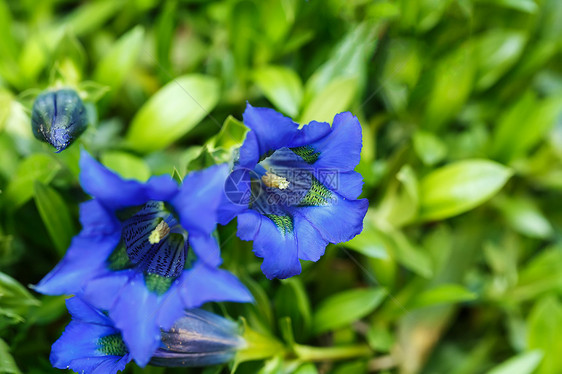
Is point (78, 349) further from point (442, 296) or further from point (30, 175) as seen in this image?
point (442, 296)

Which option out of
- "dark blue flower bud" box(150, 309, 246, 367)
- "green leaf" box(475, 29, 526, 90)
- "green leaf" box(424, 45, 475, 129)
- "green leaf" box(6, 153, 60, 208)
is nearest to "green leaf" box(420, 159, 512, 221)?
"green leaf" box(424, 45, 475, 129)

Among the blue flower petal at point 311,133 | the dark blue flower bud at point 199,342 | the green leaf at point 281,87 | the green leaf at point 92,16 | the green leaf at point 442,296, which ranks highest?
the green leaf at point 92,16

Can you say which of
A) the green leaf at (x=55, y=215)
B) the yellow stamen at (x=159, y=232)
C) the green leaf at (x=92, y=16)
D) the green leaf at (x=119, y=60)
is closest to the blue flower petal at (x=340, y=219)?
the yellow stamen at (x=159, y=232)

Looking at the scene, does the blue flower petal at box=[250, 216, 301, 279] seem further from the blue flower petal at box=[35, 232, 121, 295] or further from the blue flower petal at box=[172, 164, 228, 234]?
the blue flower petal at box=[35, 232, 121, 295]

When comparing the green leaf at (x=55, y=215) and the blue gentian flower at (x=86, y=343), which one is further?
the green leaf at (x=55, y=215)

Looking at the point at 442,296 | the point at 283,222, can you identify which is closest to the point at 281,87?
the point at 283,222

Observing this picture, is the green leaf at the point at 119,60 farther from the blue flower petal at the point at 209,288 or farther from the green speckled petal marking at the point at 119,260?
the blue flower petal at the point at 209,288
